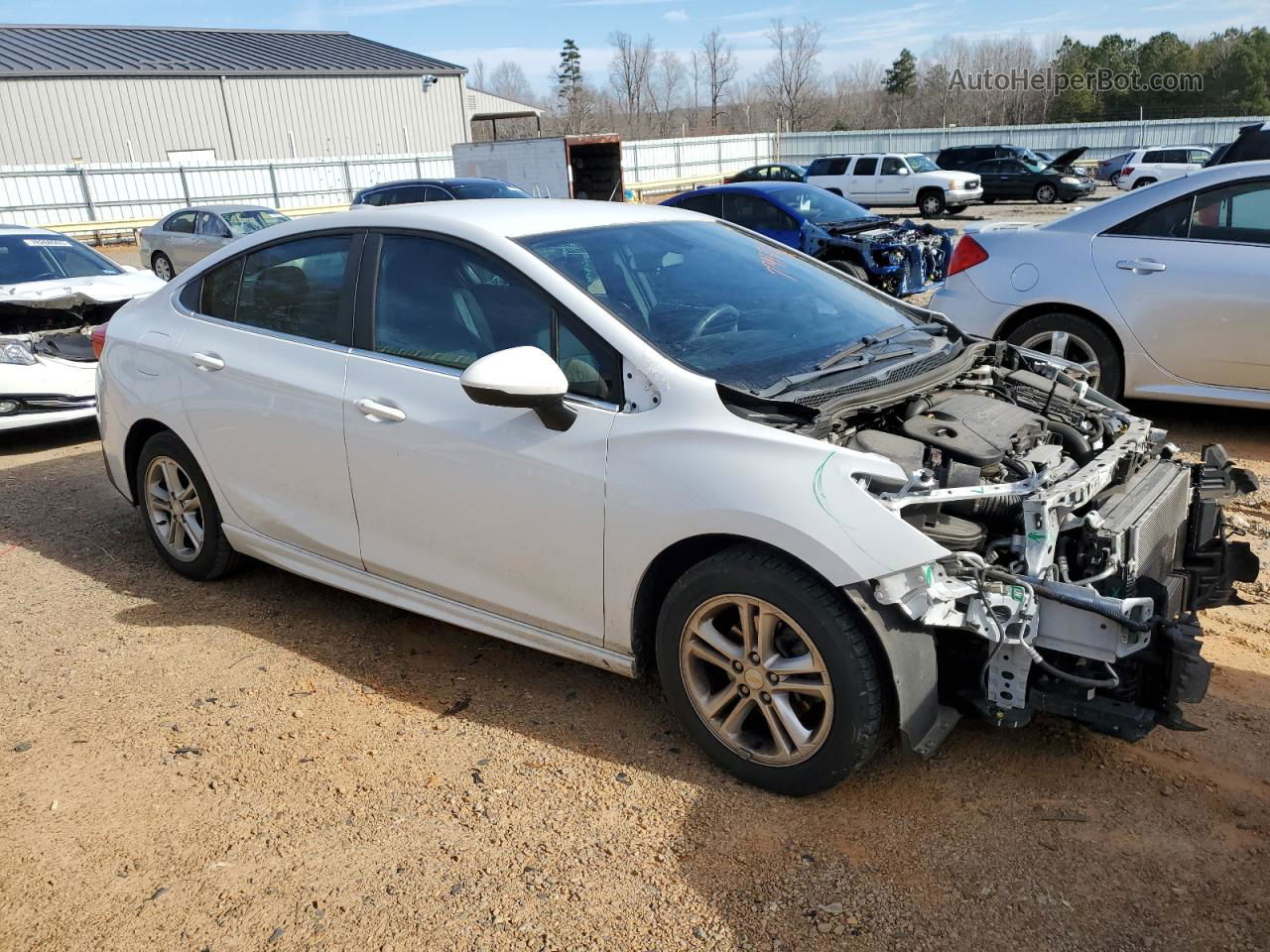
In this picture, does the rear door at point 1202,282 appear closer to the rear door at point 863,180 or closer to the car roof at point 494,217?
the car roof at point 494,217

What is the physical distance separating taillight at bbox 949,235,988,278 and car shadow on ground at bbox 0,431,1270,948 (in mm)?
3773

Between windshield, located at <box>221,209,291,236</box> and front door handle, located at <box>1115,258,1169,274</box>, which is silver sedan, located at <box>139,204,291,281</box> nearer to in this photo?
windshield, located at <box>221,209,291,236</box>

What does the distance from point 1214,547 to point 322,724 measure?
10.3 ft

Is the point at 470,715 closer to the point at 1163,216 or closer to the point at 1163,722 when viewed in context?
the point at 1163,722

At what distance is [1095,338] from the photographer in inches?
248

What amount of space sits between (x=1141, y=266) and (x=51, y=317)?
806 centimetres

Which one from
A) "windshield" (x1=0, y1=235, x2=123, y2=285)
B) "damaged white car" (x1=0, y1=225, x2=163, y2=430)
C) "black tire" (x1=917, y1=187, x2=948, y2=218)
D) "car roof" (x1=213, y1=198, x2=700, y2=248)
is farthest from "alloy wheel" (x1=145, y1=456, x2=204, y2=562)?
"black tire" (x1=917, y1=187, x2=948, y2=218)

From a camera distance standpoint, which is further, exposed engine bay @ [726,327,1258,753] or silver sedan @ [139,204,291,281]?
silver sedan @ [139,204,291,281]

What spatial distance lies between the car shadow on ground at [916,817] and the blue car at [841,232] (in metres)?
8.73

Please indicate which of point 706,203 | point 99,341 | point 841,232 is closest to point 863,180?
point 706,203

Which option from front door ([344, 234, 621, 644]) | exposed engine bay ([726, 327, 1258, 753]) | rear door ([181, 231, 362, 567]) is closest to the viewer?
exposed engine bay ([726, 327, 1258, 753])

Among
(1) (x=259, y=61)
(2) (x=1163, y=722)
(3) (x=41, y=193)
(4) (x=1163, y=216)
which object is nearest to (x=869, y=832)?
(2) (x=1163, y=722)

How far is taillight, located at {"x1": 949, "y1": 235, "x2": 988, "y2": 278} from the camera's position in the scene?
6664 millimetres

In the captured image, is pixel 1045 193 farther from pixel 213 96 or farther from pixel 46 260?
pixel 213 96
